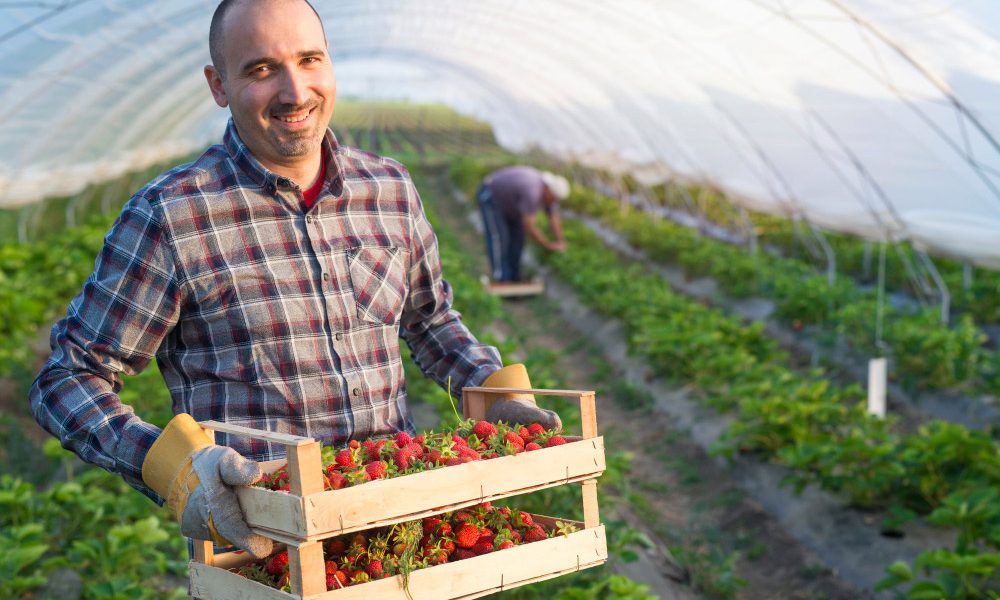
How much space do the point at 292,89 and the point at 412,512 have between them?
28.7 inches

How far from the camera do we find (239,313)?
6.06 feet

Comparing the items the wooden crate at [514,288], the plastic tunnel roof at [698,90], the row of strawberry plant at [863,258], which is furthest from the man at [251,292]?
the wooden crate at [514,288]

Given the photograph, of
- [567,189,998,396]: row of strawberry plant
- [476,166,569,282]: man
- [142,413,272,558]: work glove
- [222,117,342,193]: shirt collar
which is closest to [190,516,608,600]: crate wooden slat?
[142,413,272,558]: work glove

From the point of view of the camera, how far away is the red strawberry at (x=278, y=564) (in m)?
1.68

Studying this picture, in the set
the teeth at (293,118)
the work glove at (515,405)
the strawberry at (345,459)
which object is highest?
the teeth at (293,118)

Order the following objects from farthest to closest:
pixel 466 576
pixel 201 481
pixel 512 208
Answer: pixel 512 208 < pixel 466 576 < pixel 201 481

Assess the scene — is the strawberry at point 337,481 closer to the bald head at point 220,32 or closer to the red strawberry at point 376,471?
the red strawberry at point 376,471

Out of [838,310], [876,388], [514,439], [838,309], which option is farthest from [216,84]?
[838,309]

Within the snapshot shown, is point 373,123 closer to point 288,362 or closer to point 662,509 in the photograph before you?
point 662,509

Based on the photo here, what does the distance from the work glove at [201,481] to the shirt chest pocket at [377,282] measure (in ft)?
1.50

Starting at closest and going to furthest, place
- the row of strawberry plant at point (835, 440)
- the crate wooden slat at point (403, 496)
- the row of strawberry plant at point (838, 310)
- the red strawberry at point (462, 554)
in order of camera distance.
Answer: the crate wooden slat at point (403, 496), the red strawberry at point (462, 554), the row of strawberry plant at point (835, 440), the row of strawberry plant at point (838, 310)

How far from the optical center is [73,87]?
1056 cm

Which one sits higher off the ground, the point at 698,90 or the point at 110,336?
the point at 698,90

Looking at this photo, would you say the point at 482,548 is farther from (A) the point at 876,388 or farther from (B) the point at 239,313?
(A) the point at 876,388
